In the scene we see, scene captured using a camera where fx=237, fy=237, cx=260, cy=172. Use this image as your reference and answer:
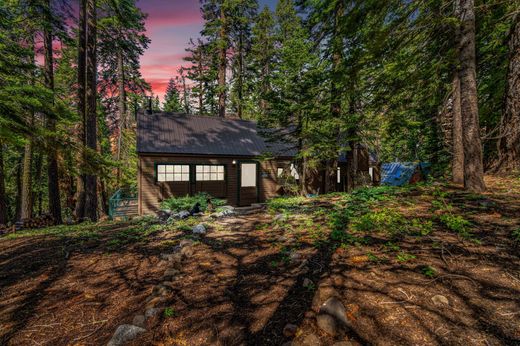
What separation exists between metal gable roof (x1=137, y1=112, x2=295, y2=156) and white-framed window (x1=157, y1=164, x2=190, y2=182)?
86 cm

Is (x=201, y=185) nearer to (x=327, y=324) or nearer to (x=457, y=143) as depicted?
(x=457, y=143)

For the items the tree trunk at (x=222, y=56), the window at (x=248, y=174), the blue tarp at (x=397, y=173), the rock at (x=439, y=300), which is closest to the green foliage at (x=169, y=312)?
the rock at (x=439, y=300)

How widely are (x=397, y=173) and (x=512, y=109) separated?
1318 cm

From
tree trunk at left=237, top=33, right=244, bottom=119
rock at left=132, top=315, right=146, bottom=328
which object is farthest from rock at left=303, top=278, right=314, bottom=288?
tree trunk at left=237, top=33, right=244, bottom=119

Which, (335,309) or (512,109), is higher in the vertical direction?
(512,109)

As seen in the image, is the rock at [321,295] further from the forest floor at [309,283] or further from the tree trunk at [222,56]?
the tree trunk at [222,56]

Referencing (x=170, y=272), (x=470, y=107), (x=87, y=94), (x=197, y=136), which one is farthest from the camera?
(x=197, y=136)

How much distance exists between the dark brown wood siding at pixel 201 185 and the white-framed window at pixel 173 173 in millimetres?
219

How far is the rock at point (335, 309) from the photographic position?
2.04 m

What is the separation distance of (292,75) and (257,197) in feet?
23.9

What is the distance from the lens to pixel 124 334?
7.48 feet

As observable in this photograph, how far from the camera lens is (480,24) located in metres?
6.57

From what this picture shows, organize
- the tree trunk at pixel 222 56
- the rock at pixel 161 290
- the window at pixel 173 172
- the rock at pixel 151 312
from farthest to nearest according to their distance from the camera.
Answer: the tree trunk at pixel 222 56, the window at pixel 173 172, the rock at pixel 161 290, the rock at pixel 151 312

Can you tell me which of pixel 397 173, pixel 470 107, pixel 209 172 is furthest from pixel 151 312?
pixel 397 173
